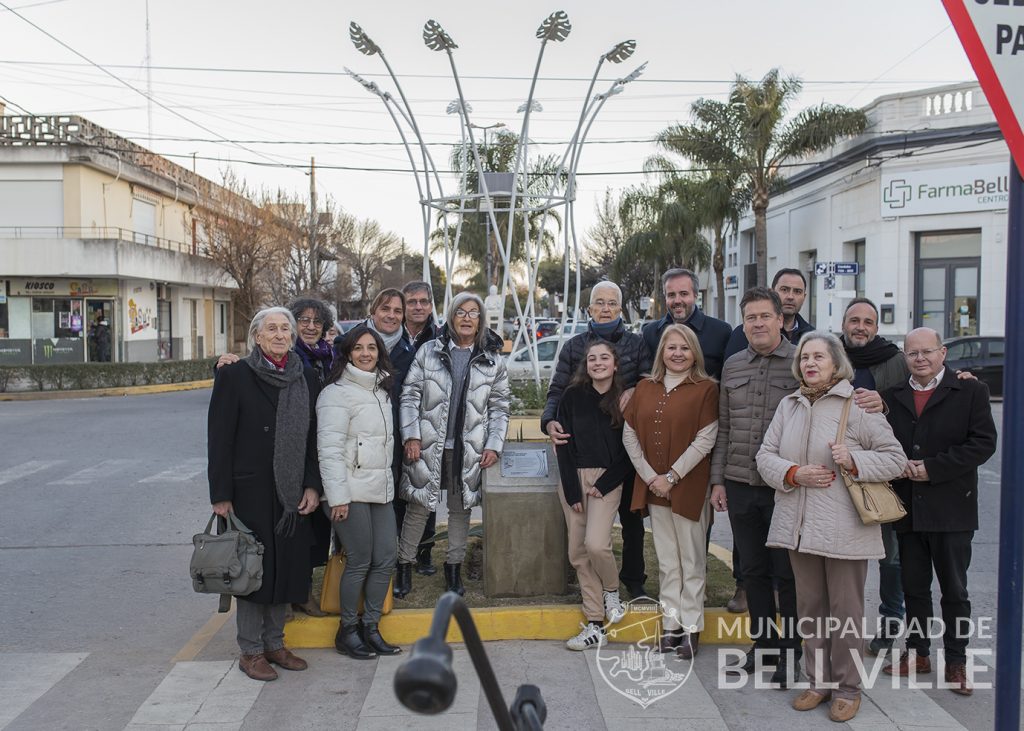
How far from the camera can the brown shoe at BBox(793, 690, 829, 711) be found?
4.42 meters

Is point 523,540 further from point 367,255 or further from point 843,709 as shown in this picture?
point 367,255

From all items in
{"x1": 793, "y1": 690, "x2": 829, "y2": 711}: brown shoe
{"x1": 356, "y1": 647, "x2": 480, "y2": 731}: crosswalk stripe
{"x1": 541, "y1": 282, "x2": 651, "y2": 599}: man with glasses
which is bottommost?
{"x1": 356, "y1": 647, "x2": 480, "y2": 731}: crosswalk stripe

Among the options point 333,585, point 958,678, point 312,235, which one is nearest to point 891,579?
point 958,678

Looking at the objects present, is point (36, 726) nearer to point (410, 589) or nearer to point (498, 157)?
point (410, 589)

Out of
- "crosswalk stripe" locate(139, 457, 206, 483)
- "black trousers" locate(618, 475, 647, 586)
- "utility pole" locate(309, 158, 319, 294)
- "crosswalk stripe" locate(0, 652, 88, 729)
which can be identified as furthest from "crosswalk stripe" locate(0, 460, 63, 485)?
Result: "utility pole" locate(309, 158, 319, 294)

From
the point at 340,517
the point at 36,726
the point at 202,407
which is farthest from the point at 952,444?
the point at 202,407

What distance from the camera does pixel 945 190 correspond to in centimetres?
2405

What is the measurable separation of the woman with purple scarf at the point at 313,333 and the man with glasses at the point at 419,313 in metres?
0.61

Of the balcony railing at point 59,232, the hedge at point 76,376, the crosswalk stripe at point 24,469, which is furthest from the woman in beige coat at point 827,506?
the balcony railing at point 59,232

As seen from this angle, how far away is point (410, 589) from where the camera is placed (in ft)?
19.2

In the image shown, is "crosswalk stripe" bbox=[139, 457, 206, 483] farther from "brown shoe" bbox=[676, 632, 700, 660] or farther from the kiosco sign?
the kiosco sign

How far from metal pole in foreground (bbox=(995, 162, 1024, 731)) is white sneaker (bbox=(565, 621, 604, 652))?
2.76 metres

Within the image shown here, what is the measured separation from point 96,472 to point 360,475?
7.91 m

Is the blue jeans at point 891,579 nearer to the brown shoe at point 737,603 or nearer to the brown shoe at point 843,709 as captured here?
the brown shoe at point 737,603
